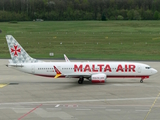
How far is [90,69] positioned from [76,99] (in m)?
12.9

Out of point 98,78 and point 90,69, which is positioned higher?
point 90,69

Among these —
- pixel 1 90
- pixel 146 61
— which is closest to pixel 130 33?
pixel 146 61

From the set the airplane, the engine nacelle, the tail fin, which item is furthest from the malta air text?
the tail fin

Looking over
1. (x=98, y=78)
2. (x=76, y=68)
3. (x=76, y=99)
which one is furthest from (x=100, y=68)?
(x=76, y=99)

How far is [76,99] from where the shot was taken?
146 ft

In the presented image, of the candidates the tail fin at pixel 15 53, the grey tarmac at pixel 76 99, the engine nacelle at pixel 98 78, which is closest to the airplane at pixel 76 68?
the tail fin at pixel 15 53

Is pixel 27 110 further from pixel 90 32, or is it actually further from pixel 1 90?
pixel 90 32

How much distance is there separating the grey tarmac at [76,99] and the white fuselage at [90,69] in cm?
164

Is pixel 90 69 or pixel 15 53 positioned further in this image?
pixel 15 53

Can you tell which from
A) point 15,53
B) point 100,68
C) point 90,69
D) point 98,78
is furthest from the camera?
point 15,53

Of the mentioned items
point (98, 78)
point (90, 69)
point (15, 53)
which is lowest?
point (98, 78)

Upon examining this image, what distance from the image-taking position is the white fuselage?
56.8m

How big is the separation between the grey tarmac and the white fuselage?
164 cm

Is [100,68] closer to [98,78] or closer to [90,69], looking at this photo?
[90,69]
